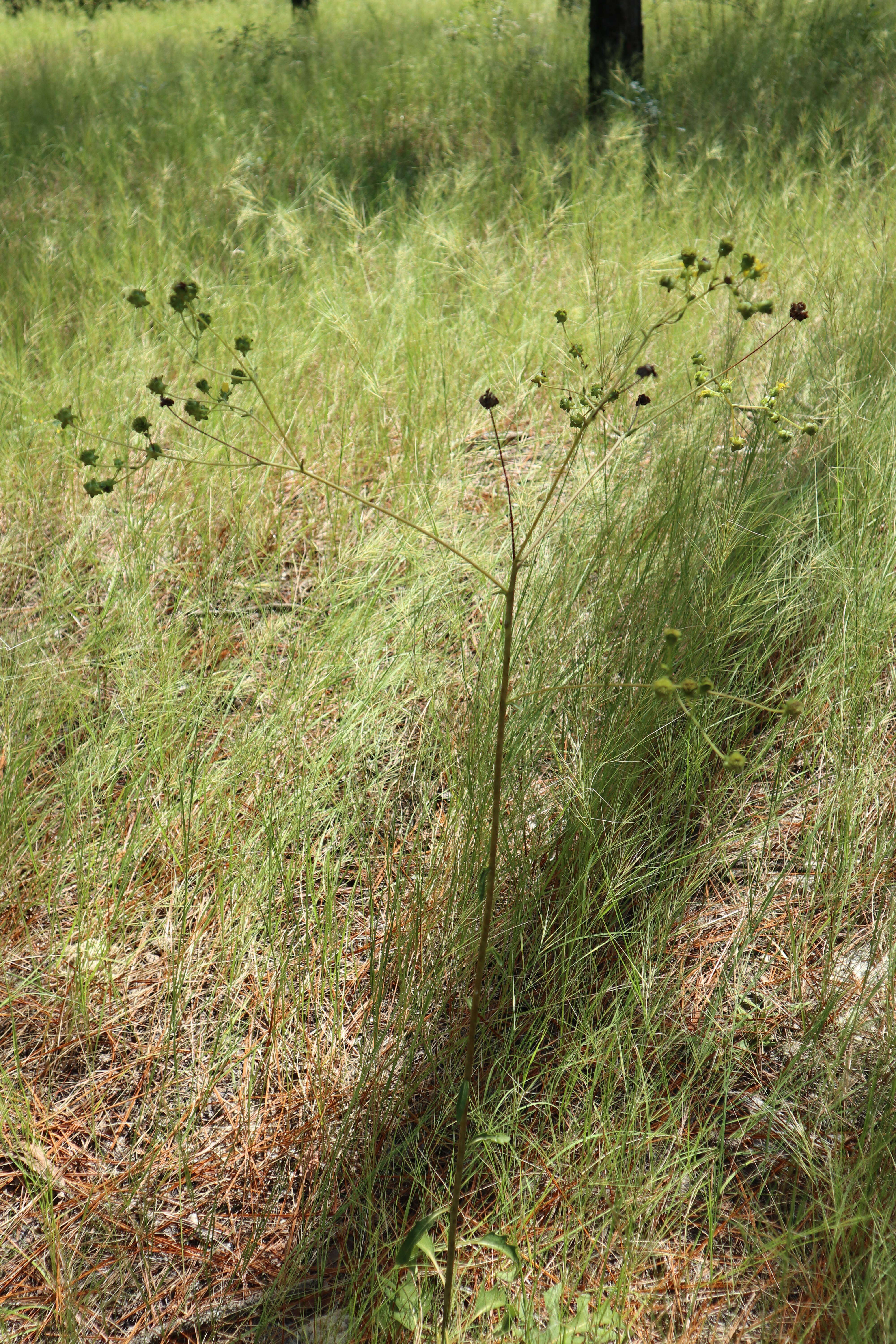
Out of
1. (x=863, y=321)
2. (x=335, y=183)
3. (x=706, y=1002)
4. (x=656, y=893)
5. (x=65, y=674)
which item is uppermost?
(x=335, y=183)

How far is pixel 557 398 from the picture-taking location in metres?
2.84

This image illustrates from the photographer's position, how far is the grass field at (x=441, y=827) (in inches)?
49.7

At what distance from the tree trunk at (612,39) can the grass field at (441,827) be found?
8.69 ft

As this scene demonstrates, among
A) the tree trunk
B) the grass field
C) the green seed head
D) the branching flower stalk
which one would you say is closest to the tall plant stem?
the branching flower stalk

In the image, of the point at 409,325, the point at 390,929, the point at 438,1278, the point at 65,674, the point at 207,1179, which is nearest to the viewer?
the point at 438,1278

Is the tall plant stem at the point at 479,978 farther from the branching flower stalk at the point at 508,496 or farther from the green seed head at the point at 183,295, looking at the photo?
the green seed head at the point at 183,295

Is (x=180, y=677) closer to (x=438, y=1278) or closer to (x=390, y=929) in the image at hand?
(x=390, y=929)

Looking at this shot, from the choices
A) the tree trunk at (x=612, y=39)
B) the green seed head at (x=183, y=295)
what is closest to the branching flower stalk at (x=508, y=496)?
the green seed head at (x=183, y=295)

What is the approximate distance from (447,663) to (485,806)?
0.49 metres

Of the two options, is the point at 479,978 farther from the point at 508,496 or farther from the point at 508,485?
the point at 508,496

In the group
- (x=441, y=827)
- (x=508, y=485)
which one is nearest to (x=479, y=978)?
(x=508, y=485)

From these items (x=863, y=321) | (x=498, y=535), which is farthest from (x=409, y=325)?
(x=863, y=321)

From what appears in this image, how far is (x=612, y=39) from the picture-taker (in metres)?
5.37

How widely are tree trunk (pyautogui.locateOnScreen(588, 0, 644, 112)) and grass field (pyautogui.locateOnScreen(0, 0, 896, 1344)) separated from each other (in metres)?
2.65
